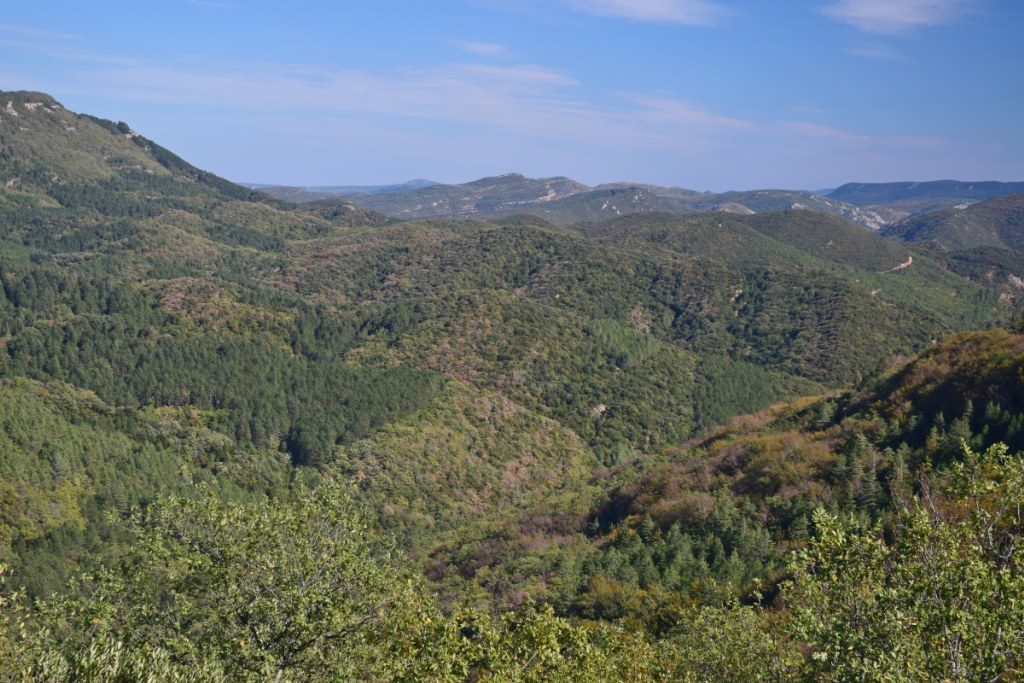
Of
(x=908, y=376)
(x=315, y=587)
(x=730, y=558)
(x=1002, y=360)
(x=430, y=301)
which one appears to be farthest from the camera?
(x=430, y=301)

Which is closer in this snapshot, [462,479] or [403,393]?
[462,479]

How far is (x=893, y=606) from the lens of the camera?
16.2 metres

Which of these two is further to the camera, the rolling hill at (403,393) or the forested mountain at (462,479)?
the rolling hill at (403,393)

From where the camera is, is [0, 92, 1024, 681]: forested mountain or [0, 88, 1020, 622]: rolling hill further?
[0, 88, 1020, 622]: rolling hill

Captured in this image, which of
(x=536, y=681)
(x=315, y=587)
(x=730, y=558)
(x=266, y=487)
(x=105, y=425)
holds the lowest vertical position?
(x=266, y=487)

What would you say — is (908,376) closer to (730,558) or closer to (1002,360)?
(1002,360)

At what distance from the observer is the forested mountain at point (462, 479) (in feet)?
70.5

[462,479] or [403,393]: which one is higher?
[403,393]

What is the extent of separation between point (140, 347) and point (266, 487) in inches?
2086

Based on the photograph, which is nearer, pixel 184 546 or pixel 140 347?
pixel 184 546

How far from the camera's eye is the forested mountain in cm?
2150

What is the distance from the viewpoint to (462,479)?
10988cm

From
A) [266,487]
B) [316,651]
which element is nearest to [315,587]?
[316,651]

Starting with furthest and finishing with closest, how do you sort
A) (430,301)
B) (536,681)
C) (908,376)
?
(430,301), (908,376), (536,681)
